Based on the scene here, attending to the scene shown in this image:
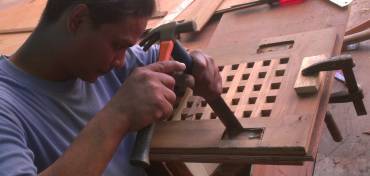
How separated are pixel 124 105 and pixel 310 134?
412 mm

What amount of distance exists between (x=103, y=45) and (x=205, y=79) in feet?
0.89

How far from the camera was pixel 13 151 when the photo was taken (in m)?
0.84

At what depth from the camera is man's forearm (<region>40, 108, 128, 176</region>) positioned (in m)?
0.87

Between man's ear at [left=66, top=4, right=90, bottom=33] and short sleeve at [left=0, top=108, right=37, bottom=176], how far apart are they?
244mm

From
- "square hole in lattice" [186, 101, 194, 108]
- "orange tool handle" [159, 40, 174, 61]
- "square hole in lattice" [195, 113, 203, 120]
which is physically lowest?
"square hole in lattice" [186, 101, 194, 108]

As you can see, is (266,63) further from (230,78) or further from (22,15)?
(22,15)

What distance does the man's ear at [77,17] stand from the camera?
961mm

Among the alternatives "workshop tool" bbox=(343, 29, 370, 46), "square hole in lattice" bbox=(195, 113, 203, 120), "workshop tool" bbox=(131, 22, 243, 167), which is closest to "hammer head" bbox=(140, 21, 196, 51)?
"workshop tool" bbox=(131, 22, 243, 167)

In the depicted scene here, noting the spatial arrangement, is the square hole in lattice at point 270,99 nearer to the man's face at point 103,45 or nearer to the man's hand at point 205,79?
the man's hand at point 205,79

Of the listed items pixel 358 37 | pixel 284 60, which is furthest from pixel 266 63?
pixel 358 37

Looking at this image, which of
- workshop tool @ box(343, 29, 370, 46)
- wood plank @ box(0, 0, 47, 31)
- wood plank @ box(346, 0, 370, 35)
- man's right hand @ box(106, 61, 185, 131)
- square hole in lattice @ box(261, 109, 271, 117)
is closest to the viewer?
man's right hand @ box(106, 61, 185, 131)

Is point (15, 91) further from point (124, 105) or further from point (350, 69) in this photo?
point (350, 69)

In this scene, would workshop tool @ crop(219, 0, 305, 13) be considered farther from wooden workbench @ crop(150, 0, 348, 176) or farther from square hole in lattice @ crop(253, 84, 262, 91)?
square hole in lattice @ crop(253, 84, 262, 91)

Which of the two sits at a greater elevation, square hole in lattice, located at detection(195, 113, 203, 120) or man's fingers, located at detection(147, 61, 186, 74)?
man's fingers, located at detection(147, 61, 186, 74)
